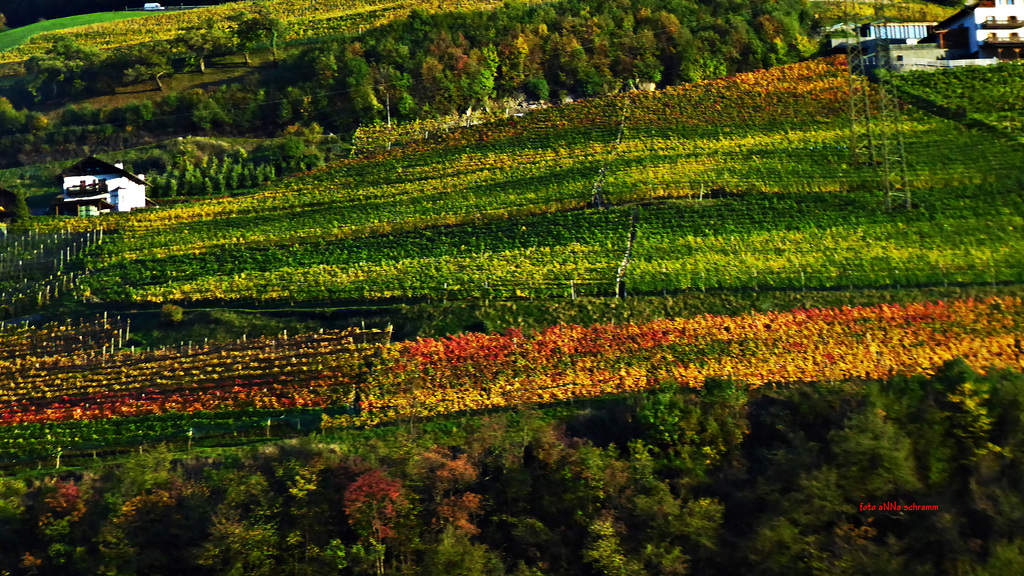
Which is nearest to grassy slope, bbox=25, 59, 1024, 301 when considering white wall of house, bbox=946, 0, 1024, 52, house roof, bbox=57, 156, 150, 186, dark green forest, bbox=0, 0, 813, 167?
dark green forest, bbox=0, 0, 813, 167

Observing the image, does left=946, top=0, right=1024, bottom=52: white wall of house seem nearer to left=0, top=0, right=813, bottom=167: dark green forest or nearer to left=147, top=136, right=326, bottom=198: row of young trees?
left=0, top=0, right=813, bottom=167: dark green forest

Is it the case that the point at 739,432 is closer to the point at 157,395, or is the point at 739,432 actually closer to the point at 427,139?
the point at 157,395

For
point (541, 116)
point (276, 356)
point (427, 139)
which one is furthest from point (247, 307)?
point (541, 116)

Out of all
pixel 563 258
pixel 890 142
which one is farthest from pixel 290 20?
pixel 890 142

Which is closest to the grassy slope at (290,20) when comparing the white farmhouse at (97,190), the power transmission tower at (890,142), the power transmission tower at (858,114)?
the white farmhouse at (97,190)

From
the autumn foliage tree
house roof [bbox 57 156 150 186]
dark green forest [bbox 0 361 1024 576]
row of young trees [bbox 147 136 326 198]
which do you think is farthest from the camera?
house roof [bbox 57 156 150 186]

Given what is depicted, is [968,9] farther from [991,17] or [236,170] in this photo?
[236,170]
